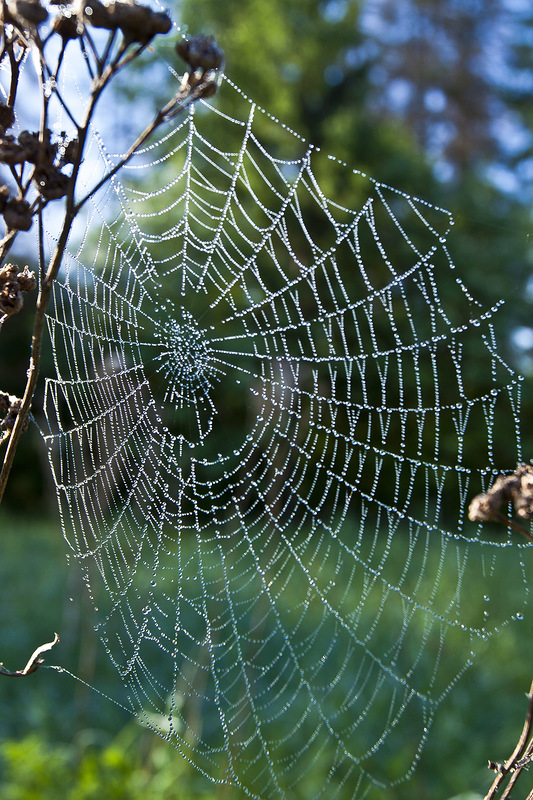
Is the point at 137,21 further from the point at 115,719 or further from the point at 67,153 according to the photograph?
the point at 115,719

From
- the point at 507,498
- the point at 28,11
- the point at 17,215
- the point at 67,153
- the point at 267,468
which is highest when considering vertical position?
the point at 28,11

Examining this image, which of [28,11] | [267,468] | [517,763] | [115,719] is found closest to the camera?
[28,11]

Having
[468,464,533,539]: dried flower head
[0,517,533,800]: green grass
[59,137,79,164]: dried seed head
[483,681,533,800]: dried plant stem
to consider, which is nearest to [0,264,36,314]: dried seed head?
[59,137,79,164]: dried seed head

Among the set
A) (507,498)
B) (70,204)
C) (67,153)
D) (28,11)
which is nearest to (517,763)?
(507,498)

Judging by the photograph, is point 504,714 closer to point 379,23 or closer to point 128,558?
point 128,558

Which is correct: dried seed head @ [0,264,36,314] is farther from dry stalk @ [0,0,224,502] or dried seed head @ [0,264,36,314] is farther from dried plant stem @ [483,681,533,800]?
dried plant stem @ [483,681,533,800]

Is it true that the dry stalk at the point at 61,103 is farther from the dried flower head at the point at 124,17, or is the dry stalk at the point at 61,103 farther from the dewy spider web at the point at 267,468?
the dewy spider web at the point at 267,468

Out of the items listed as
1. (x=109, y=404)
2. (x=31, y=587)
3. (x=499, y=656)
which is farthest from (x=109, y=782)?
(x=31, y=587)
